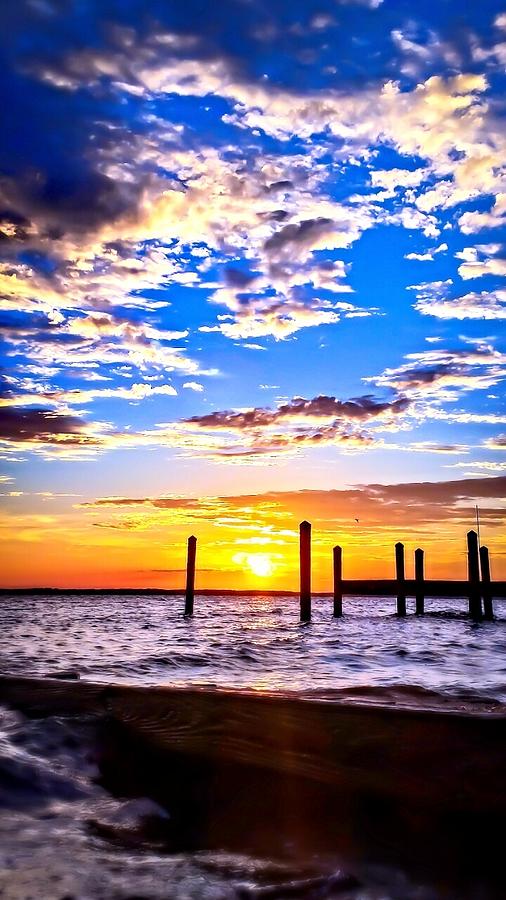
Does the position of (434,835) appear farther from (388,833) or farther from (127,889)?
(127,889)

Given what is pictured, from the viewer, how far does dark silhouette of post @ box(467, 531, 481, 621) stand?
2352 centimetres

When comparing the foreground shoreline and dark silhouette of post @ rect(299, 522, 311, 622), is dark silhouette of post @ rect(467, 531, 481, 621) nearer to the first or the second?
dark silhouette of post @ rect(299, 522, 311, 622)

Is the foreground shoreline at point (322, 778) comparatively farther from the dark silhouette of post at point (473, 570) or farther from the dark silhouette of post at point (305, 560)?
the dark silhouette of post at point (473, 570)

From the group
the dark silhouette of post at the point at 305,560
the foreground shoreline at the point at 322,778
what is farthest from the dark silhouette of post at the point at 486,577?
the foreground shoreline at the point at 322,778

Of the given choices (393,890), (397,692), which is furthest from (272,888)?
(397,692)

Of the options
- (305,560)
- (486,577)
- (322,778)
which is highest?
(305,560)

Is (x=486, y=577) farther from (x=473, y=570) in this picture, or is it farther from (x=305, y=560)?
(x=305, y=560)

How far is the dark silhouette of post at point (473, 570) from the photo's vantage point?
23.5 m

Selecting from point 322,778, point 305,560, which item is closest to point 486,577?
point 305,560

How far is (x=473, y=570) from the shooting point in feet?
79.4

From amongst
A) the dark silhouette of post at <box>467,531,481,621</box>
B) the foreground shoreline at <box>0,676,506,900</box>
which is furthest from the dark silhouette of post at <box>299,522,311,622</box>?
the foreground shoreline at <box>0,676,506,900</box>

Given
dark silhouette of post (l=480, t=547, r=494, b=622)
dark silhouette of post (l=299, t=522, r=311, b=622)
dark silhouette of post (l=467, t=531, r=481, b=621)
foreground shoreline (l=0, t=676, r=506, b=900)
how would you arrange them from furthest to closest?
dark silhouette of post (l=480, t=547, r=494, b=622) → dark silhouette of post (l=467, t=531, r=481, b=621) → dark silhouette of post (l=299, t=522, r=311, b=622) → foreground shoreline (l=0, t=676, r=506, b=900)

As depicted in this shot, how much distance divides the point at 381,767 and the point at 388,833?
0.35m

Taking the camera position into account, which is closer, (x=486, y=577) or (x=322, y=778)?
(x=322, y=778)
